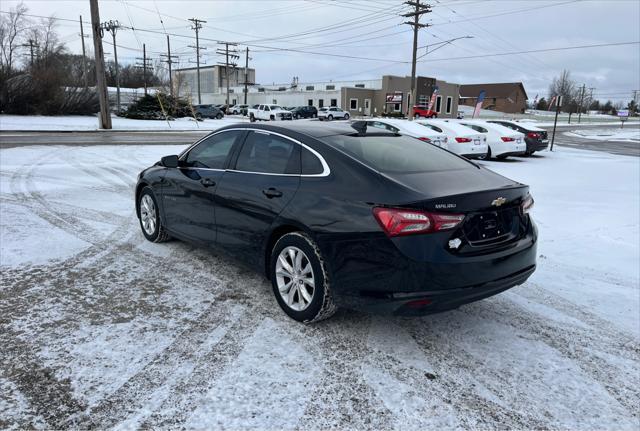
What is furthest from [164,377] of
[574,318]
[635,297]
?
[635,297]

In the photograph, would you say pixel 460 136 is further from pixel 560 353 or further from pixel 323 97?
pixel 323 97

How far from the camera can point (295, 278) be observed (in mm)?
3795

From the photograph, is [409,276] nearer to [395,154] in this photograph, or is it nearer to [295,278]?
[295,278]

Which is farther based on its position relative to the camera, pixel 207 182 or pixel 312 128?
pixel 207 182

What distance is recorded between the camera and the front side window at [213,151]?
4.75 meters

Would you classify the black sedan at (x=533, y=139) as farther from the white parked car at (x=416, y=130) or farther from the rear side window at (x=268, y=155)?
the rear side window at (x=268, y=155)

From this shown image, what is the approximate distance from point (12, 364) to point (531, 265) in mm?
3796

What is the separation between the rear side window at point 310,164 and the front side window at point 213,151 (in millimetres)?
1084

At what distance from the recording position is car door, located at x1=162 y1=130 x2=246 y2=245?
15.4 feet

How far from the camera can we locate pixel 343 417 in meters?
2.70

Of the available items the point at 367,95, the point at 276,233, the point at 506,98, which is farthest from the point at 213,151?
the point at 506,98

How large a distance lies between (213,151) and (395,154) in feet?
6.45

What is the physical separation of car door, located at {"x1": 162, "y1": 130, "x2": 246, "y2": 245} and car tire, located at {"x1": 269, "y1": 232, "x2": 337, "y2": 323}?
107cm

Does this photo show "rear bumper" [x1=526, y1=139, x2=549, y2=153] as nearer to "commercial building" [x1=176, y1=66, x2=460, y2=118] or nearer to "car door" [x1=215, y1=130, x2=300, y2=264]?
"car door" [x1=215, y1=130, x2=300, y2=264]
